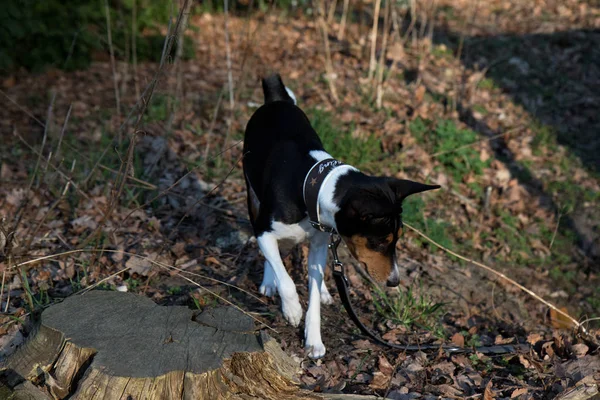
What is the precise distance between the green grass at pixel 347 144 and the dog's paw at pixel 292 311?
3010mm

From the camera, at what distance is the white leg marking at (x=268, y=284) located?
4902 millimetres

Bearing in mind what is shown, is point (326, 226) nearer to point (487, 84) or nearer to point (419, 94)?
point (419, 94)

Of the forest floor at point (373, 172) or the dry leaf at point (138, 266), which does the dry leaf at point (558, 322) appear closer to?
the forest floor at point (373, 172)

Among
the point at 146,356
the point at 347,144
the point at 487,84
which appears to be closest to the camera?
the point at 146,356

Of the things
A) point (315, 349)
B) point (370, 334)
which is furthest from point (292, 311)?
point (370, 334)

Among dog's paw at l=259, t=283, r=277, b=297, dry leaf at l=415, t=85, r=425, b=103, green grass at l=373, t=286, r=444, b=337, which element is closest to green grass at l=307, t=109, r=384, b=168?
dry leaf at l=415, t=85, r=425, b=103

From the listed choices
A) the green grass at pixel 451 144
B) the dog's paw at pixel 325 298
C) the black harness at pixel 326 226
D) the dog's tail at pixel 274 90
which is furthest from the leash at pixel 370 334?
the green grass at pixel 451 144

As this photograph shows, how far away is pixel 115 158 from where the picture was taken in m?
6.72

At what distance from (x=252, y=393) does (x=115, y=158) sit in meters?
4.05

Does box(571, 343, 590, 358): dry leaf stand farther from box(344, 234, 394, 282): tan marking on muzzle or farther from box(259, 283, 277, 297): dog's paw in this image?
box(259, 283, 277, 297): dog's paw

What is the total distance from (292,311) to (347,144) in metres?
3.31

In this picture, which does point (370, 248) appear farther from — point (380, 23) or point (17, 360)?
point (380, 23)

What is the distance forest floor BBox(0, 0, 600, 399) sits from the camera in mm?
4258

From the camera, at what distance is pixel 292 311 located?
428 centimetres
